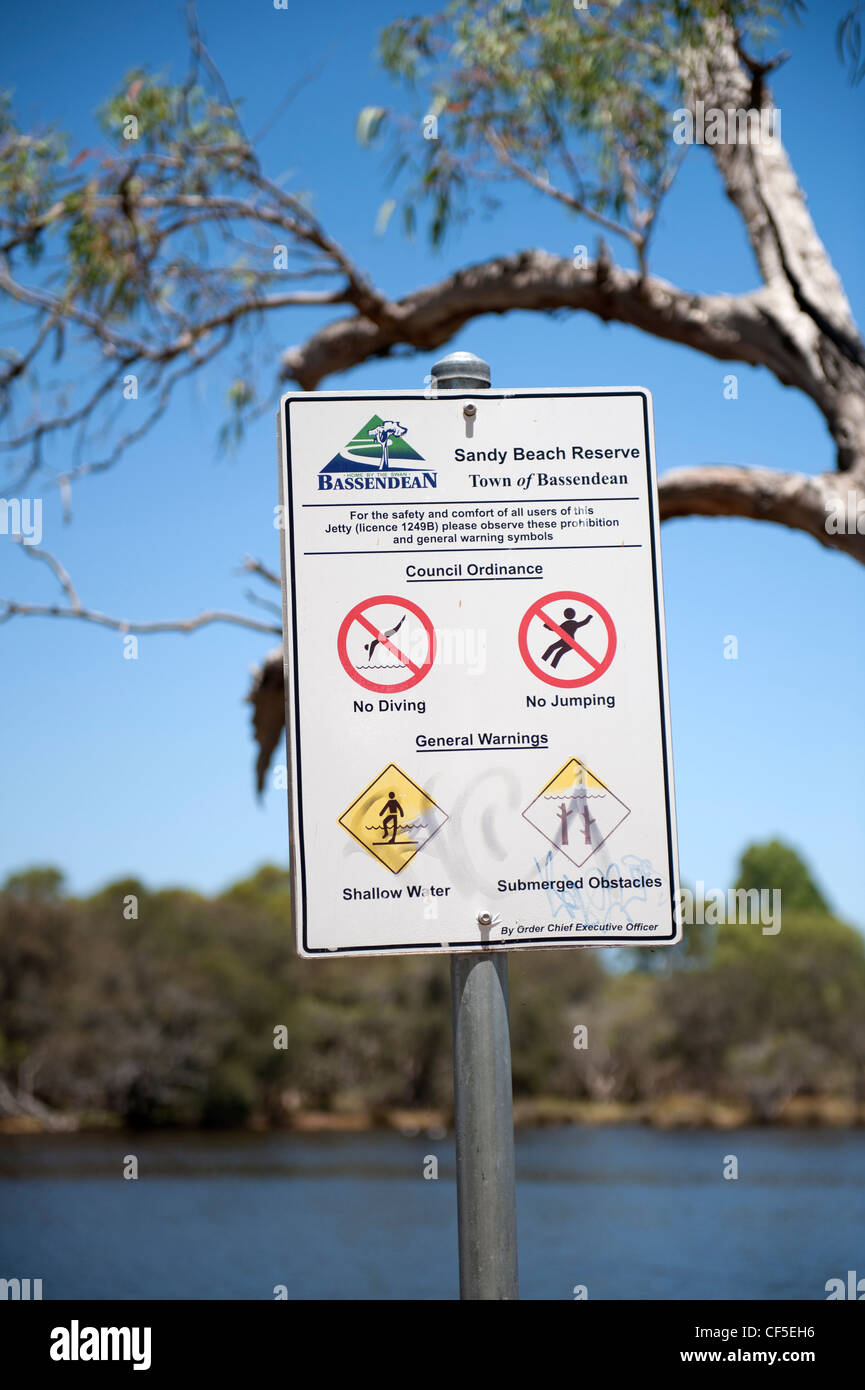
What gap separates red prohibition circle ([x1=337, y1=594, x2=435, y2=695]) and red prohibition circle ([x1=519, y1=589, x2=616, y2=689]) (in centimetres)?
8

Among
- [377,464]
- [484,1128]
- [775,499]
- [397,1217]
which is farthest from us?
[397,1217]

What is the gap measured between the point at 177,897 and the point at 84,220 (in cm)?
3085

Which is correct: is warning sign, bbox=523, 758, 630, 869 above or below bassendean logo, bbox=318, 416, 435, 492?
below

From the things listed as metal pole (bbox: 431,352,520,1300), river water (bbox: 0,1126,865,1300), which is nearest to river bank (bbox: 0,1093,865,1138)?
river water (bbox: 0,1126,865,1300)

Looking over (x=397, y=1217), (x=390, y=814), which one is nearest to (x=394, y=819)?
(x=390, y=814)

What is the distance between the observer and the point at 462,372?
1315mm

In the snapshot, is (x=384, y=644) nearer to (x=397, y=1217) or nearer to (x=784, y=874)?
(x=397, y=1217)

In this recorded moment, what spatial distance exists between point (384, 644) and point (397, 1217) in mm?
20210

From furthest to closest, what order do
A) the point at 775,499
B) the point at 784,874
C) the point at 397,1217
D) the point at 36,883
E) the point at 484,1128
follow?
the point at 784,874
the point at 36,883
the point at 397,1217
the point at 775,499
the point at 484,1128

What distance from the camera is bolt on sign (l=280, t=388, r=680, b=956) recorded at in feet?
3.98

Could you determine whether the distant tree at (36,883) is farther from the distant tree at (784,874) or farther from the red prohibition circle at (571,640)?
the red prohibition circle at (571,640)

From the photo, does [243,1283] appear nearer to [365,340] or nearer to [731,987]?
[365,340]

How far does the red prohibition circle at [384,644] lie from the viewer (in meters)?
1.23

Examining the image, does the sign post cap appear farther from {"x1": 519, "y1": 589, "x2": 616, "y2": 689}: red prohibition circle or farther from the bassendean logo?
{"x1": 519, "y1": 589, "x2": 616, "y2": 689}: red prohibition circle
